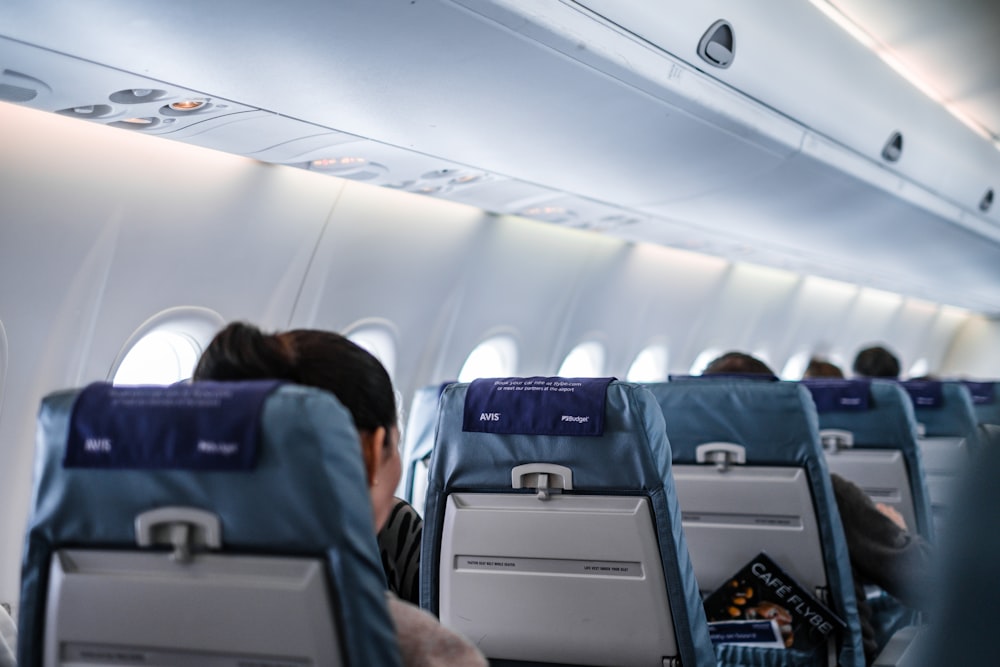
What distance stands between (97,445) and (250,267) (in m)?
3.27

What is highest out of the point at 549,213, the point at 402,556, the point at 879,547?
the point at 549,213

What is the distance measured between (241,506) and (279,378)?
1.16ft

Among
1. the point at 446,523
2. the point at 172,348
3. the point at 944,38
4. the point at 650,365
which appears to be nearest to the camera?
the point at 446,523

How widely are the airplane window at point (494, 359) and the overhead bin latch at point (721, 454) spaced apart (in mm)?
3607

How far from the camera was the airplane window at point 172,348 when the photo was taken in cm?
438

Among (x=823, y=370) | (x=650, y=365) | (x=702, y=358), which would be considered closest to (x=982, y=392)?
(x=823, y=370)

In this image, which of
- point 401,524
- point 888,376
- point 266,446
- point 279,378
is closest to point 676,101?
point 401,524

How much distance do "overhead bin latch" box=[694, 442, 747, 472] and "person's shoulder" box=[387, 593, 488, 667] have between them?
193 centimetres

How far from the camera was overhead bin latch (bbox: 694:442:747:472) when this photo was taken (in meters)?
3.36

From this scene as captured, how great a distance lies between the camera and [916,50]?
5742 millimetres

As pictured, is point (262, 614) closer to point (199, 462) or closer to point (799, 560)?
point (199, 462)

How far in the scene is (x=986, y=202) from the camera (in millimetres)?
7367

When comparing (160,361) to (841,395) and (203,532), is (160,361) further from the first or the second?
(203,532)

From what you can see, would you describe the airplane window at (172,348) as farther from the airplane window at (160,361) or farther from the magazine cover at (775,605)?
the magazine cover at (775,605)
